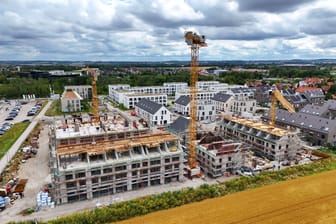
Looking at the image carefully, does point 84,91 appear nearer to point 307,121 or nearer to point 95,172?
point 95,172

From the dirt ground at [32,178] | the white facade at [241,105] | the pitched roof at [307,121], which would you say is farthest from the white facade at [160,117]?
the pitched roof at [307,121]

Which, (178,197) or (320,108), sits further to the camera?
(320,108)

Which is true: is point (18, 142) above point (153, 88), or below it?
below

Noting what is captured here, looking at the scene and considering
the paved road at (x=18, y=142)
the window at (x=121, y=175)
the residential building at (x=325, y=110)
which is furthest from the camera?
the residential building at (x=325, y=110)

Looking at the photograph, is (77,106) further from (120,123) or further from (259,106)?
(259,106)

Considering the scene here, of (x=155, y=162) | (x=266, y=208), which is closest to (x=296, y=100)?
(x=266, y=208)

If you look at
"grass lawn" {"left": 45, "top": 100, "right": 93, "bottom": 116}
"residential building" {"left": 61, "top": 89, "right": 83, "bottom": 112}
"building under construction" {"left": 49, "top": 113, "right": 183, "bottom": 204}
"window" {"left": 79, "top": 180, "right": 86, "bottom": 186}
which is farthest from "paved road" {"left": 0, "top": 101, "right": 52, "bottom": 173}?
"window" {"left": 79, "top": 180, "right": 86, "bottom": 186}

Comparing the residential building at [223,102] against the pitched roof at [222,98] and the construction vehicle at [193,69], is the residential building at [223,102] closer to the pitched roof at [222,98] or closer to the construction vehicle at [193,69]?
the pitched roof at [222,98]

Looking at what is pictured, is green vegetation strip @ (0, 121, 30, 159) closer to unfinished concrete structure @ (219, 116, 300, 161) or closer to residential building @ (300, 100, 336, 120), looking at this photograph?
unfinished concrete structure @ (219, 116, 300, 161)
